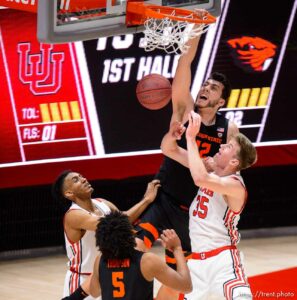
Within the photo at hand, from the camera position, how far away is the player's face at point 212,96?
257 inches

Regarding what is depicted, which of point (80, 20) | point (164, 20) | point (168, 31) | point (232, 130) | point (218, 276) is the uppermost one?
point (80, 20)

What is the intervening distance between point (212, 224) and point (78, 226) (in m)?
0.86

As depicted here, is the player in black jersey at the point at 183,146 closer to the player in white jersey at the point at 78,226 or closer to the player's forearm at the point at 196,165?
the player in white jersey at the point at 78,226

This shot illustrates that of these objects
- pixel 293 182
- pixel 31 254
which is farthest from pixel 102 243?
pixel 293 182

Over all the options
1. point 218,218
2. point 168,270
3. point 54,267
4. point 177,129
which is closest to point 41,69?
point 54,267

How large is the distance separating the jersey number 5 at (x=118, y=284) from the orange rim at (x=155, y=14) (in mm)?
2032

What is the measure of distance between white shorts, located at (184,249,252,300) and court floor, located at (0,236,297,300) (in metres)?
2.32

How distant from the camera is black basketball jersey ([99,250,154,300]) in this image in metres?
4.77

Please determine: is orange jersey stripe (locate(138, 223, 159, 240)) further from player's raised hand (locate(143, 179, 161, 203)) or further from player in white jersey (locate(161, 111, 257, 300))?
player in white jersey (locate(161, 111, 257, 300))

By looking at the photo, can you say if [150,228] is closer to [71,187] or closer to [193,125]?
[71,187]

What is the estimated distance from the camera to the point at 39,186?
9.37 meters

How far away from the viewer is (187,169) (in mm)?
6680

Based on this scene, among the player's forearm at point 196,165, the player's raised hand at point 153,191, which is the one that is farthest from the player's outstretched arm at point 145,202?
the player's forearm at point 196,165

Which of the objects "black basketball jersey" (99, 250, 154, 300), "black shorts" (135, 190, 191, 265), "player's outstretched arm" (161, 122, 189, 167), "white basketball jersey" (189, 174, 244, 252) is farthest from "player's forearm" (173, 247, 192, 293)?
"black shorts" (135, 190, 191, 265)
